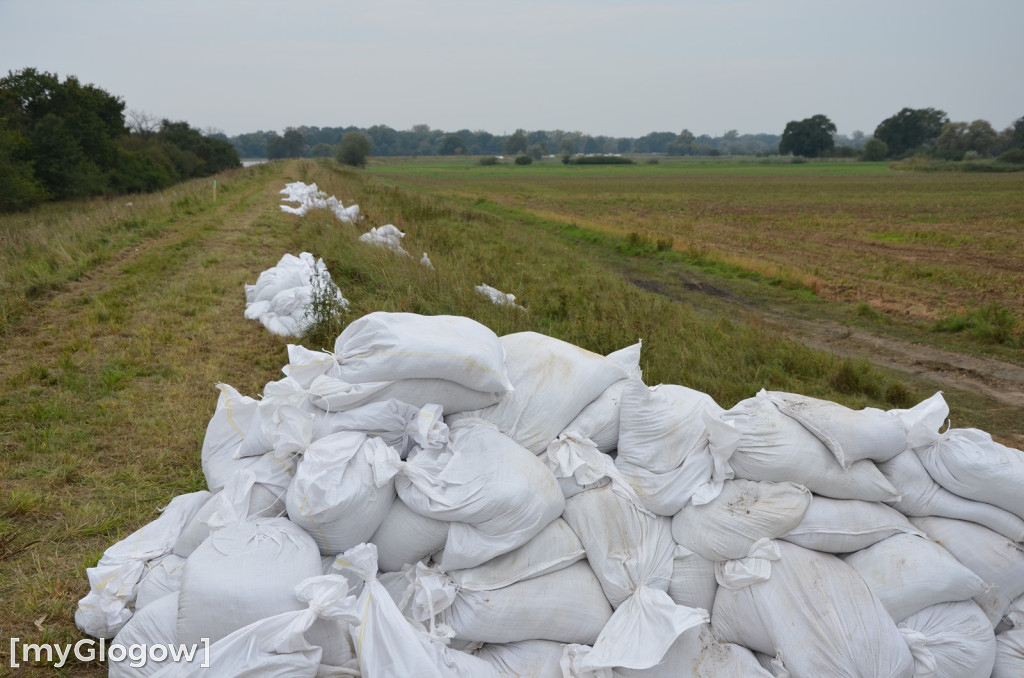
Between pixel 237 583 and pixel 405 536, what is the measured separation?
1.77ft

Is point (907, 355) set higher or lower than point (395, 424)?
lower

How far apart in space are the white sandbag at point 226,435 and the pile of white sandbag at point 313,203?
27.2 ft

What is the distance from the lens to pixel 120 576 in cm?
221

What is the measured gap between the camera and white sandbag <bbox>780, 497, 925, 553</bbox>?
2.21 meters

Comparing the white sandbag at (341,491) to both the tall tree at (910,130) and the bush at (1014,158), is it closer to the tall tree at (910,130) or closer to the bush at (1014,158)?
the bush at (1014,158)

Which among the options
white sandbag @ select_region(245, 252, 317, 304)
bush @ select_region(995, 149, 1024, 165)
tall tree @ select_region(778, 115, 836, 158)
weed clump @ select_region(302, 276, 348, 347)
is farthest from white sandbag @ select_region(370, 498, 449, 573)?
tall tree @ select_region(778, 115, 836, 158)

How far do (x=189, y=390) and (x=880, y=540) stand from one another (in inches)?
159

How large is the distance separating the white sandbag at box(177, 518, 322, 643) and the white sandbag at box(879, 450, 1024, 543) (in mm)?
2053

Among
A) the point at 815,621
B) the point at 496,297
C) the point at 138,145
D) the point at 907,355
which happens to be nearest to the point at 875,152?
the point at 138,145

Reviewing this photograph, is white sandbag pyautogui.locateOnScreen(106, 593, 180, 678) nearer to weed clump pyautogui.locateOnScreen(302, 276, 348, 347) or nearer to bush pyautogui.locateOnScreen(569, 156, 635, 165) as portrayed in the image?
weed clump pyautogui.locateOnScreen(302, 276, 348, 347)

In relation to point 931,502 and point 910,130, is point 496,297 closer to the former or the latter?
point 931,502

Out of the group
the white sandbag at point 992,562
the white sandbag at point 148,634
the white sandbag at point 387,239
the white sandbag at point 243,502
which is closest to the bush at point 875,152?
the white sandbag at point 387,239

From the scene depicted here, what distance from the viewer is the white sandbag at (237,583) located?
6.02ft

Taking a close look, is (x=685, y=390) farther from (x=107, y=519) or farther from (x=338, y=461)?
(x=107, y=519)
